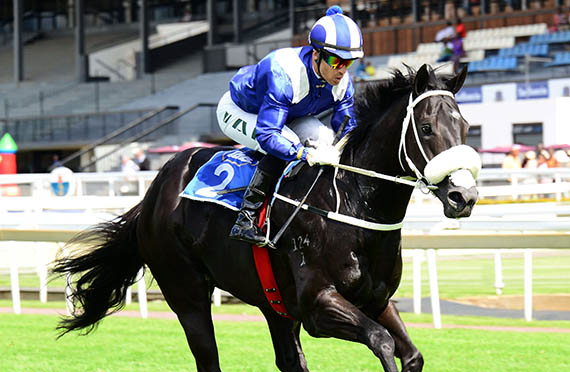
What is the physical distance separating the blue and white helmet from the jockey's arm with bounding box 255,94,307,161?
35cm

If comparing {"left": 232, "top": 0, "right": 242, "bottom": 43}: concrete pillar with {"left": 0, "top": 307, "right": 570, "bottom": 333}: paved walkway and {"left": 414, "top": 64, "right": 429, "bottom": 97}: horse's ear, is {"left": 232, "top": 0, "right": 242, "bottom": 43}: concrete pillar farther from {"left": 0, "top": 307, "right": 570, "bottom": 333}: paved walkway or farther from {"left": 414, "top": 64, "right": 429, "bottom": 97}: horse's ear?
{"left": 414, "top": 64, "right": 429, "bottom": 97}: horse's ear

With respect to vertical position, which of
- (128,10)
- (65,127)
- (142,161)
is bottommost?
(65,127)

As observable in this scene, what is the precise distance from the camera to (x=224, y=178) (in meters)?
5.07

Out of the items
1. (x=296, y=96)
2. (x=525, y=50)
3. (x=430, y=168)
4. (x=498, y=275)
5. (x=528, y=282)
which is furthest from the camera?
(x=525, y=50)

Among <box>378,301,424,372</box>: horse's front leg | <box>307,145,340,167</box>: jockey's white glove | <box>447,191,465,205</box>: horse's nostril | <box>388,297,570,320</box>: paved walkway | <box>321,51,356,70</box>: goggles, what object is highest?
<box>321,51,356,70</box>: goggles

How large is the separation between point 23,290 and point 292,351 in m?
6.17

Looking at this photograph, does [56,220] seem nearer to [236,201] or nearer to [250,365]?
[250,365]

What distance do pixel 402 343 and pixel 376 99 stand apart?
1.16 meters

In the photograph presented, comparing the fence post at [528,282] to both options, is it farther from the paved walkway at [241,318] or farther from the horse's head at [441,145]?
the horse's head at [441,145]

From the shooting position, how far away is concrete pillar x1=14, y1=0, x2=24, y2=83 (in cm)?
3722

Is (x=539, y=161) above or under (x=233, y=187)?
under

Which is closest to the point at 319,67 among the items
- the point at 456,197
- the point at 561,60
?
the point at 456,197

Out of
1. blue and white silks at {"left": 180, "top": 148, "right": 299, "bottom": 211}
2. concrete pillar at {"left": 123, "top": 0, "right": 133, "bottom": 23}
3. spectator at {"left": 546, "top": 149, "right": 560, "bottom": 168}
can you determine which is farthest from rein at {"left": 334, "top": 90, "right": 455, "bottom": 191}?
concrete pillar at {"left": 123, "top": 0, "right": 133, "bottom": 23}

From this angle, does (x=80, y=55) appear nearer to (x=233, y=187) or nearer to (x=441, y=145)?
(x=233, y=187)
